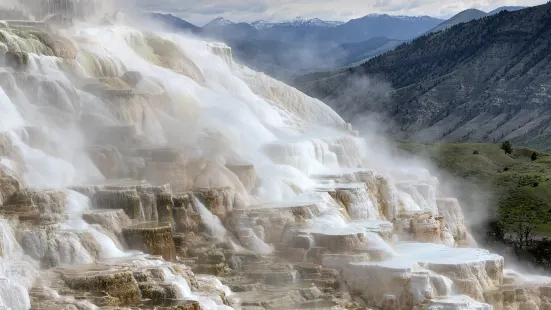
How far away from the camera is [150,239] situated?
29984mm

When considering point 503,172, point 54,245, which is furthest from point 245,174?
point 503,172

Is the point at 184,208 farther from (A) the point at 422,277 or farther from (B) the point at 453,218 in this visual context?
(B) the point at 453,218

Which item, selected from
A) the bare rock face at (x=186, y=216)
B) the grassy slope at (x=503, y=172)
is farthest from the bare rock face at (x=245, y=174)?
the grassy slope at (x=503, y=172)

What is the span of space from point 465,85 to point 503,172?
79.0 meters

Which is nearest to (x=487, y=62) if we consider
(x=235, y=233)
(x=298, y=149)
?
(x=298, y=149)

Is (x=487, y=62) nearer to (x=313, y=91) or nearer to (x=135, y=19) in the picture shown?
(x=313, y=91)

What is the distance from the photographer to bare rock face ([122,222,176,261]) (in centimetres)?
2984

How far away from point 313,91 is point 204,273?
154406 mm

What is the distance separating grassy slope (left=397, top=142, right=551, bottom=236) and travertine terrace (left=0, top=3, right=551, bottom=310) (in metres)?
32.0

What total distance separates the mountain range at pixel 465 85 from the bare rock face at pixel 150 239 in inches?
3971

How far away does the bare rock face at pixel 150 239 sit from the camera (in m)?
29.8

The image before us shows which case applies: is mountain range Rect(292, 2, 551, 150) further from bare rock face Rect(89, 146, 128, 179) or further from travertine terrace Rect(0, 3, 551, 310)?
bare rock face Rect(89, 146, 128, 179)

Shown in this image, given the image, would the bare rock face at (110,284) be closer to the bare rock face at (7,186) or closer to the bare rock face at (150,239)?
the bare rock face at (150,239)

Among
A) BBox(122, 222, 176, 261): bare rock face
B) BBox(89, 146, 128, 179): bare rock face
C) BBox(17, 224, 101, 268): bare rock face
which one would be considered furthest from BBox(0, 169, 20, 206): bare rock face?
BBox(89, 146, 128, 179): bare rock face
